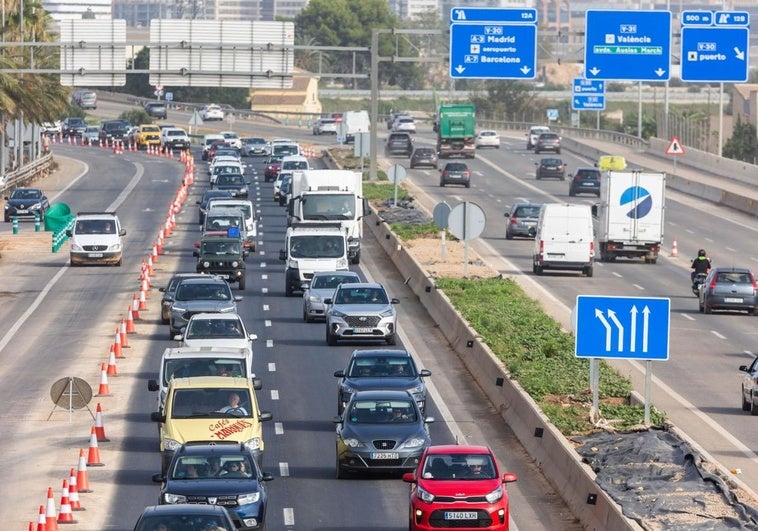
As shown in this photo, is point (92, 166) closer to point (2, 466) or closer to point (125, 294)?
point (125, 294)

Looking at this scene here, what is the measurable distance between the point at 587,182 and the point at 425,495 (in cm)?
6468

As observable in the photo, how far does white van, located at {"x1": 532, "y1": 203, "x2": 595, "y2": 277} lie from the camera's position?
53844mm

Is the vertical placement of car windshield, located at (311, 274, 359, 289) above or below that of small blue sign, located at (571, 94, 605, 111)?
below

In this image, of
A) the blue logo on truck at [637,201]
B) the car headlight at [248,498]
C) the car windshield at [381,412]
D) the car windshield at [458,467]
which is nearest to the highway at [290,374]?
the car windshield at [381,412]

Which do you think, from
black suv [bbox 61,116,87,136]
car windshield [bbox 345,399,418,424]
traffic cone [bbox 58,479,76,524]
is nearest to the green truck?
black suv [bbox 61,116,87,136]

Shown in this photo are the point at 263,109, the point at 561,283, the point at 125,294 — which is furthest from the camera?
the point at 263,109

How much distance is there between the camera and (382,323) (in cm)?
3853

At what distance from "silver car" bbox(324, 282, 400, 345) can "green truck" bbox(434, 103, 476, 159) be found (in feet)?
229

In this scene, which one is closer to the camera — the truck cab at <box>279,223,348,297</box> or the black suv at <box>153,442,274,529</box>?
the black suv at <box>153,442,274,529</box>

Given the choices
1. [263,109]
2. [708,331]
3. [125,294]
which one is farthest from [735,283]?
[263,109]

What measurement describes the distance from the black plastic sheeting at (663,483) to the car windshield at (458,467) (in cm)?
157

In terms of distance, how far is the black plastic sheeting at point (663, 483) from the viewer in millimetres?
19656

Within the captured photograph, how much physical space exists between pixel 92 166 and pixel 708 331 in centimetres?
6887

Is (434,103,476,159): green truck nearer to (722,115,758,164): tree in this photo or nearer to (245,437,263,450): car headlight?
(722,115,758,164): tree
